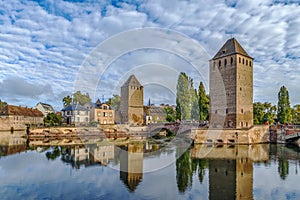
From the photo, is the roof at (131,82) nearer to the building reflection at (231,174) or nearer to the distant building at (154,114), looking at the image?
the distant building at (154,114)

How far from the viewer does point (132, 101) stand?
2381 inches

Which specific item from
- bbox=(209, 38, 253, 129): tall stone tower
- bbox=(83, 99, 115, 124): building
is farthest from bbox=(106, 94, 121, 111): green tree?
bbox=(209, 38, 253, 129): tall stone tower

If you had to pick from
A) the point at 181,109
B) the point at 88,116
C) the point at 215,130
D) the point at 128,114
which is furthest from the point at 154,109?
the point at 215,130

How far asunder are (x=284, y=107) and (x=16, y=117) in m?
56.8

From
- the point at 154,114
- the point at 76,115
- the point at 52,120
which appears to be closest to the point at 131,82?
the point at 76,115

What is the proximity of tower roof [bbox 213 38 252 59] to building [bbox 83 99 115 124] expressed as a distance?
29.9 metres

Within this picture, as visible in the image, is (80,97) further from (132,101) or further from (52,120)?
(52,120)

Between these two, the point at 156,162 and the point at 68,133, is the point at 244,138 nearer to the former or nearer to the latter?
the point at 156,162

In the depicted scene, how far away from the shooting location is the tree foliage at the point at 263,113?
1687 inches

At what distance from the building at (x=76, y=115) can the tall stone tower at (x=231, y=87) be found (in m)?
28.6

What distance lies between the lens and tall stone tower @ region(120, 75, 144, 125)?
6028 centimetres

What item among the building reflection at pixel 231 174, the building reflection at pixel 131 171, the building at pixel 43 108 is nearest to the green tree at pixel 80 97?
the building at pixel 43 108

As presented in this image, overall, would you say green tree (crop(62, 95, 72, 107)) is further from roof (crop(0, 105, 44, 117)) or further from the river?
the river

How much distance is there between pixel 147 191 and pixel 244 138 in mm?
21863
